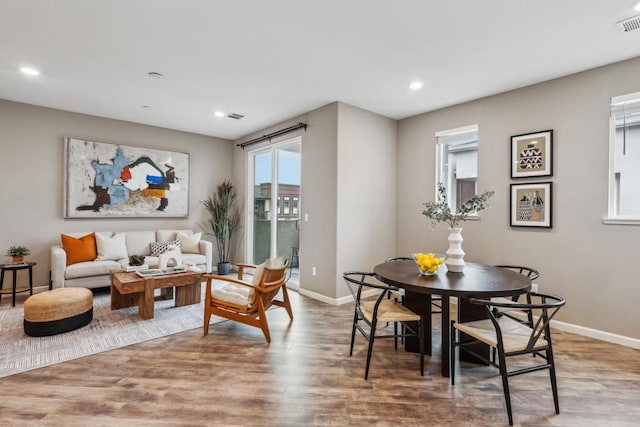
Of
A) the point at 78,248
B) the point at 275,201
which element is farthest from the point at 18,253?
the point at 275,201

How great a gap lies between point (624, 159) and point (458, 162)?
66.9 inches

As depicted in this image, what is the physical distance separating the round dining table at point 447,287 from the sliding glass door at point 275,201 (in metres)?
2.65

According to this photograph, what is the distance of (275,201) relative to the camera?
5.56m

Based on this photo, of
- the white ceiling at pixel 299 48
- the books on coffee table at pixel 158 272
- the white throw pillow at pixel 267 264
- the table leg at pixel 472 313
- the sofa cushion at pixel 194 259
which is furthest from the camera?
the sofa cushion at pixel 194 259

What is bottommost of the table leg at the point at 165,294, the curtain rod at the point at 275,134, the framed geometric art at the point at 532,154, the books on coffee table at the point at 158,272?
the table leg at the point at 165,294

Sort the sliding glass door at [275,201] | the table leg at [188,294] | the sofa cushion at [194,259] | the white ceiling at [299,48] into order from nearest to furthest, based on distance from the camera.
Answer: the white ceiling at [299,48], the table leg at [188,294], the sofa cushion at [194,259], the sliding glass door at [275,201]

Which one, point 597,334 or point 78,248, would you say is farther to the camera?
point 78,248

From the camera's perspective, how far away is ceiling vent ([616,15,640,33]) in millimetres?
2403

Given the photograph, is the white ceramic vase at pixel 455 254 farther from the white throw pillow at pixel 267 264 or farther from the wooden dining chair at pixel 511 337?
the white throw pillow at pixel 267 264

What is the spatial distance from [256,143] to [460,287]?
465 cm

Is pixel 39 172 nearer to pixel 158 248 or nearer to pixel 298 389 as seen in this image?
pixel 158 248

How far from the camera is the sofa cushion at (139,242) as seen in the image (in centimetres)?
515

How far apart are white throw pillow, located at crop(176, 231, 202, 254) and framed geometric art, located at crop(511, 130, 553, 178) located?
188 inches

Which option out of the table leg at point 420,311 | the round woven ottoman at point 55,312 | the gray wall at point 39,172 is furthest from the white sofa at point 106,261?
the table leg at point 420,311
